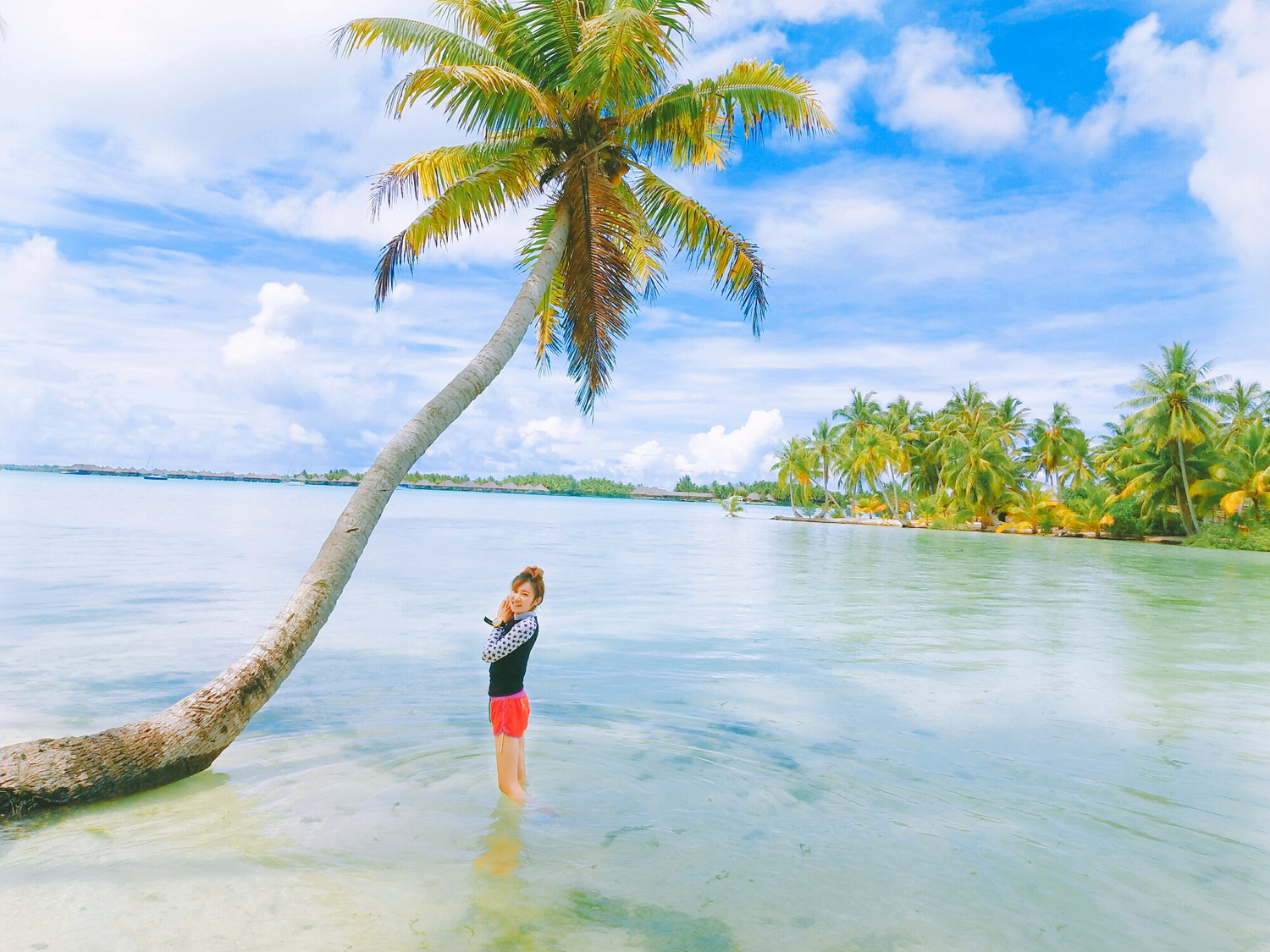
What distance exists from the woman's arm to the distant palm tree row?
168 ft

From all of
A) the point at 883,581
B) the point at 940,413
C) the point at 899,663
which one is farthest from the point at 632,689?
the point at 940,413

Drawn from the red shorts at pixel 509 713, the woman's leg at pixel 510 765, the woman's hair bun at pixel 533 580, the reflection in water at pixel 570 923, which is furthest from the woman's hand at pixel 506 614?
the reflection in water at pixel 570 923

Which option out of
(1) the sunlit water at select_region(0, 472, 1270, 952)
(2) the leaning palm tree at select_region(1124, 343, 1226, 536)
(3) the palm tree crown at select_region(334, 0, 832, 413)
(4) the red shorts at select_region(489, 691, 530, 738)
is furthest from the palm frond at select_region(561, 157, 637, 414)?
(2) the leaning palm tree at select_region(1124, 343, 1226, 536)

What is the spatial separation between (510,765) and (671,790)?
128 centimetres

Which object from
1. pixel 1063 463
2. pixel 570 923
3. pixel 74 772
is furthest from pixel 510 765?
pixel 1063 463

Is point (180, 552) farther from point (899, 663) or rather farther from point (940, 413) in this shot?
point (940, 413)

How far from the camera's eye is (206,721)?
521cm

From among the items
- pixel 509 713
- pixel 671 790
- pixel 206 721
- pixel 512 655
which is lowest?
pixel 671 790

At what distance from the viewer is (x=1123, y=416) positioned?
1957 inches

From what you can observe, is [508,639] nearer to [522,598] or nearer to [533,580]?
[522,598]

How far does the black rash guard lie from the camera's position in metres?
4.89

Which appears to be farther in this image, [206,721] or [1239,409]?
[1239,409]

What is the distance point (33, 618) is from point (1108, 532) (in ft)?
203

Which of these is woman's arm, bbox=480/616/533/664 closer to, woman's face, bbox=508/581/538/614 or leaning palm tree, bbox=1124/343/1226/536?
woman's face, bbox=508/581/538/614
